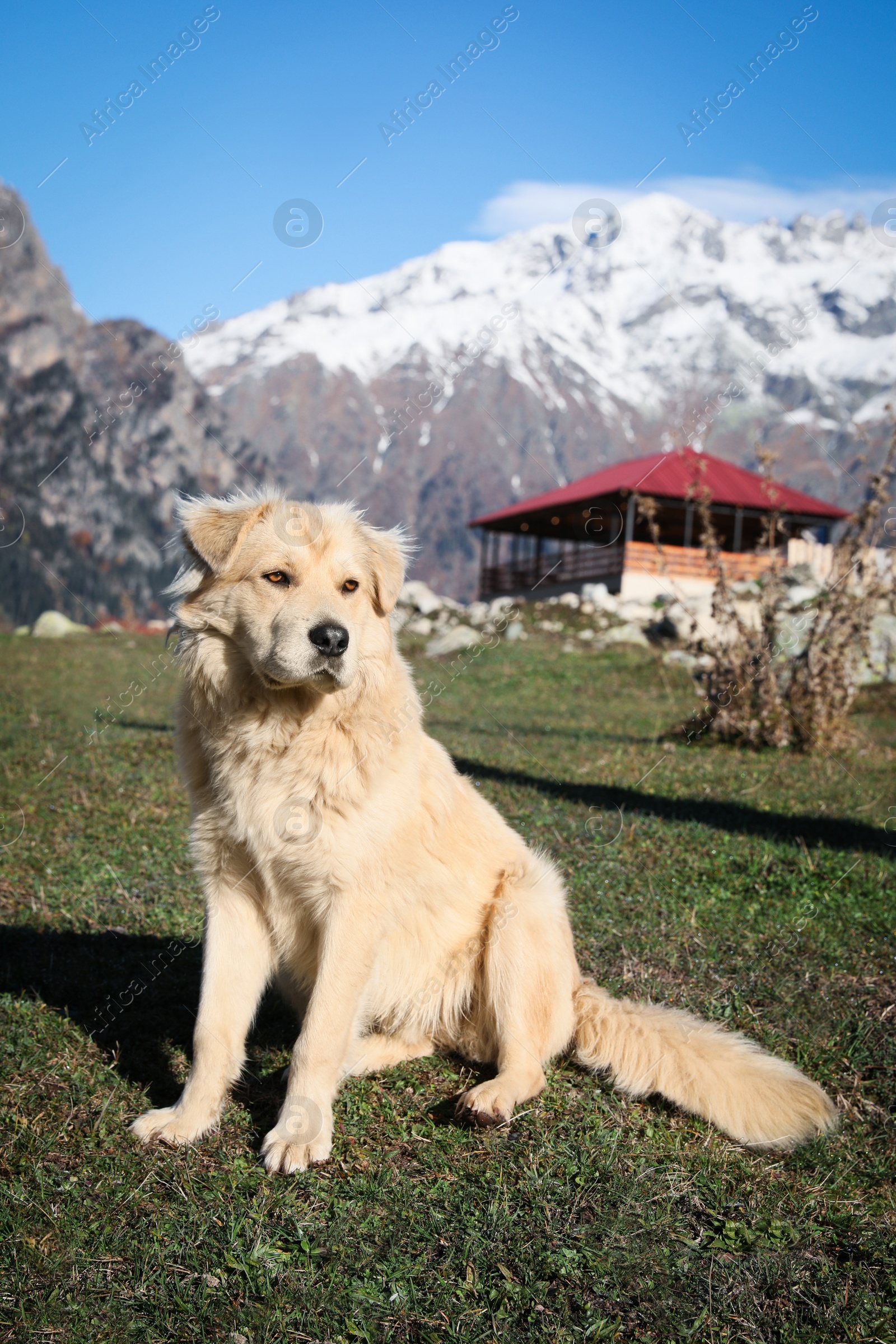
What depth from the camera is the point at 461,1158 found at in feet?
9.36

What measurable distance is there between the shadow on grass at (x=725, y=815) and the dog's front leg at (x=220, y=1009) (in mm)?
4504

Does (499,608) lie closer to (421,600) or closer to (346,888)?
(421,600)

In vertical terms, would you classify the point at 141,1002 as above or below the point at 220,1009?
below

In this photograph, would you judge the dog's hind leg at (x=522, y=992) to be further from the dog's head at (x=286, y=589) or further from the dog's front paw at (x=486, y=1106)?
the dog's head at (x=286, y=589)

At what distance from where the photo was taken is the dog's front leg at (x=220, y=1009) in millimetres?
2875

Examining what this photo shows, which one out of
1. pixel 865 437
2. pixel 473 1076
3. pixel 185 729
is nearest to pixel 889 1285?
pixel 473 1076

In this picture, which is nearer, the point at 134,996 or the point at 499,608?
the point at 134,996

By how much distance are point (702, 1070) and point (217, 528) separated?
8.62ft

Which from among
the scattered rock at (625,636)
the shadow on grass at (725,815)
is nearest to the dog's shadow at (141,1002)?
the shadow on grass at (725,815)

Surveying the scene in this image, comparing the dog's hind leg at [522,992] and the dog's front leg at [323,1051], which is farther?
the dog's hind leg at [522,992]

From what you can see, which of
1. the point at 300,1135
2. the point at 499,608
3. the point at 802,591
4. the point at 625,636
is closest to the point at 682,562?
the point at 802,591

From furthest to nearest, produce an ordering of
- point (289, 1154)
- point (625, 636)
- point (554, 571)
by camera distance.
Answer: point (554, 571)
point (625, 636)
point (289, 1154)

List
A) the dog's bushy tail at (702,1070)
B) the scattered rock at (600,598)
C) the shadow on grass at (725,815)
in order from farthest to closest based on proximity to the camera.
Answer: the scattered rock at (600,598)
the shadow on grass at (725,815)
the dog's bushy tail at (702,1070)

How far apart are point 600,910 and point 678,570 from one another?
90.1 feet
